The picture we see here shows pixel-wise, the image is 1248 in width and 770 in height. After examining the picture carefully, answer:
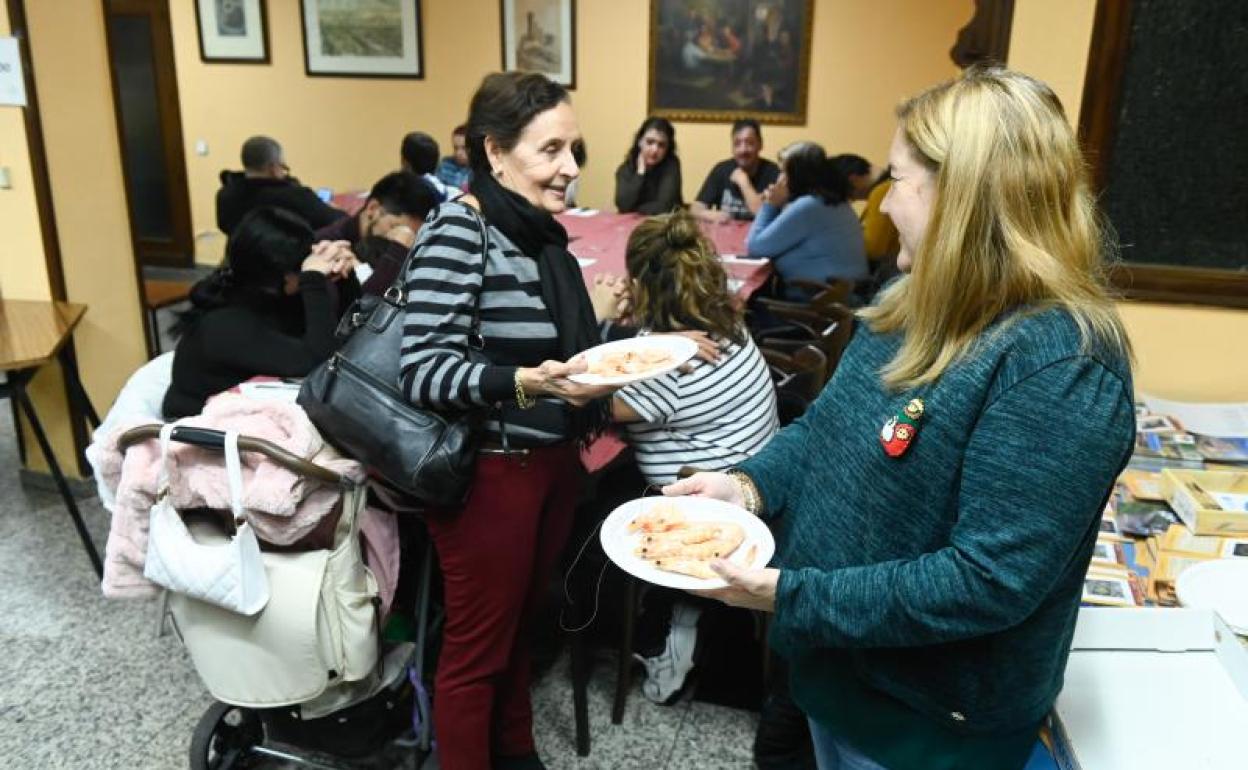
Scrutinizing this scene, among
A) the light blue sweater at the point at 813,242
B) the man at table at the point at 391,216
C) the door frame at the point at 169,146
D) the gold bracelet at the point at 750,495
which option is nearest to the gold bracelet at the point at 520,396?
the gold bracelet at the point at 750,495

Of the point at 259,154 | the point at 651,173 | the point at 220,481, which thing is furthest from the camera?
the point at 651,173

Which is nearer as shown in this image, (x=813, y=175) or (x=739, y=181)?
(x=813, y=175)

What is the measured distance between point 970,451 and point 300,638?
1.23 m

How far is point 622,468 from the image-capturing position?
240cm

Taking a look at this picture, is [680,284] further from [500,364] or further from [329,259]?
[329,259]

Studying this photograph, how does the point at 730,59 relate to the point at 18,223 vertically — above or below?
above

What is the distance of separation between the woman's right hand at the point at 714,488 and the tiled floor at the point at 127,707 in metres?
1.01

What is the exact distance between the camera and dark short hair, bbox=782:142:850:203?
13.7ft

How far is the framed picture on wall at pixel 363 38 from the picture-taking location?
6.75m

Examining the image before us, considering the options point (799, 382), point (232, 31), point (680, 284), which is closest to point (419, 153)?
point (232, 31)

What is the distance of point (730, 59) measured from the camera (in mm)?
6219

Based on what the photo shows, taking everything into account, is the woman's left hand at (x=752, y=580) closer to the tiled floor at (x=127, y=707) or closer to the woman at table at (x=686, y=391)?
the woman at table at (x=686, y=391)

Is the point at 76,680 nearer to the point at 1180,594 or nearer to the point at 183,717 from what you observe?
the point at 183,717

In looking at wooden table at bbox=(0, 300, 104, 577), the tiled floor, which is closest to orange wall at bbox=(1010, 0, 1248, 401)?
the tiled floor
